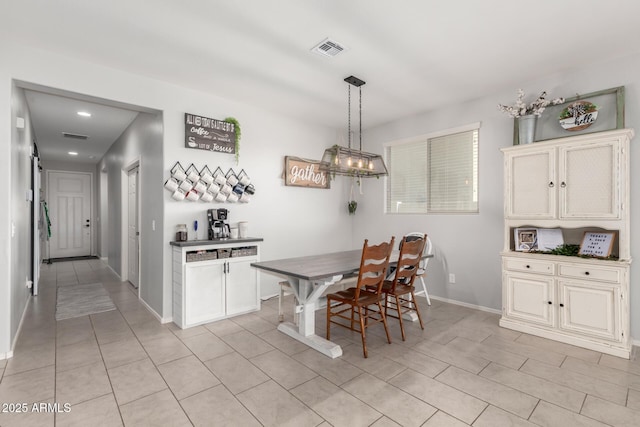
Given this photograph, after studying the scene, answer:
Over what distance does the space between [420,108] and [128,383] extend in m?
4.36

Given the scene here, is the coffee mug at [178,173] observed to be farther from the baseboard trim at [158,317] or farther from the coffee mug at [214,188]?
the baseboard trim at [158,317]

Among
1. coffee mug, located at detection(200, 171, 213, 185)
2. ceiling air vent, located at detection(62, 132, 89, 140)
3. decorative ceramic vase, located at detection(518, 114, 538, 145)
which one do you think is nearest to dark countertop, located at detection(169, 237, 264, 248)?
coffee mug, located at detection(200, 171, 213, 185)

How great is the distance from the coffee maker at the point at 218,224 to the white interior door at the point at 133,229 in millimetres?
1937

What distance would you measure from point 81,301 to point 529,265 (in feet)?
18.1

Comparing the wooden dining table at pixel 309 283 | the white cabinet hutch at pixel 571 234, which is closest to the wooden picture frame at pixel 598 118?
the white cabinet hutch at pixel 571 234

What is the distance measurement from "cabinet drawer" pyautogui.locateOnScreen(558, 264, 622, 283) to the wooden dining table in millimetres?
1917

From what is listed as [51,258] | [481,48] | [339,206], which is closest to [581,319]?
[481,48]

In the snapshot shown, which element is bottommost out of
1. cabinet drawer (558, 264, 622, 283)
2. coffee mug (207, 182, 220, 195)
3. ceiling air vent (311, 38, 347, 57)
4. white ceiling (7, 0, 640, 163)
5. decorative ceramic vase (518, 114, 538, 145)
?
cabinet drawer (558, 264, 622, 283)

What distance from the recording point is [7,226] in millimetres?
2631

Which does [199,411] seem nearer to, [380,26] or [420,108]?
[380,26]

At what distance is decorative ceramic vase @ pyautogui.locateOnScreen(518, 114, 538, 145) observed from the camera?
3336 mm

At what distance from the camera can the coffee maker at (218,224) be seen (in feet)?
12.4

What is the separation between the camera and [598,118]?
122 inches

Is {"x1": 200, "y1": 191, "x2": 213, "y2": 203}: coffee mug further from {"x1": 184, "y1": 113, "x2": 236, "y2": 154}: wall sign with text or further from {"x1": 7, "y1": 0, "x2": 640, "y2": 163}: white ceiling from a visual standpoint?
{"x1": 7, "y1": 0, "x2": 640, "y2": 163}: white ceiling
